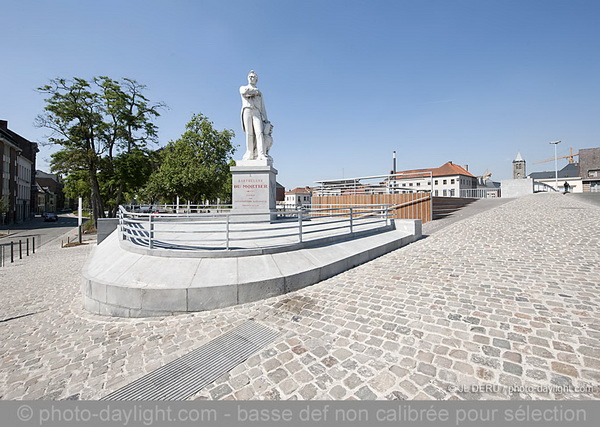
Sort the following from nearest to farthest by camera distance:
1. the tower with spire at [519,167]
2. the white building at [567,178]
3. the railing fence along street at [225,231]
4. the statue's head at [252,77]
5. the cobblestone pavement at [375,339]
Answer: the cobblestone pavement at [375,339]
the railing fence along street at [225,231]
the statue's head at [252,77]
the tower with spire at [519,167]
the white building at [567,178]

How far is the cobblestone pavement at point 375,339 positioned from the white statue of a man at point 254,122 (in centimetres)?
746

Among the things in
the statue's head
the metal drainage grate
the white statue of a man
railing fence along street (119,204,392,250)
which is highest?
the statue's head

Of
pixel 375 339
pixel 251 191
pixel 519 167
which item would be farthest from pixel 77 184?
pixel 519 167

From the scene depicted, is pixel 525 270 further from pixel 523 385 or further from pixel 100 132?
pixel 100 132

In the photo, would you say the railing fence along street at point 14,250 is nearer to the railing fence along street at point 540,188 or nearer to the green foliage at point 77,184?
the green foliage at point 77,184

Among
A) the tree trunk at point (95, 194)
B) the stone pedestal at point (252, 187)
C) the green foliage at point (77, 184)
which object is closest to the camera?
the stone pedestal at point (252, 187)

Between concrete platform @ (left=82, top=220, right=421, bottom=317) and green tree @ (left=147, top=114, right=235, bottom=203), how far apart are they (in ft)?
71.4

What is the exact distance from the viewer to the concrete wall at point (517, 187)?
91.4 feet

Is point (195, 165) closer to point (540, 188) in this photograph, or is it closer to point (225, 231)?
point (225, 231)

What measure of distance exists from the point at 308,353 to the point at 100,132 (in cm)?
3218

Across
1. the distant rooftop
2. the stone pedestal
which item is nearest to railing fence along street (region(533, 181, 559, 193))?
the stone pedestal

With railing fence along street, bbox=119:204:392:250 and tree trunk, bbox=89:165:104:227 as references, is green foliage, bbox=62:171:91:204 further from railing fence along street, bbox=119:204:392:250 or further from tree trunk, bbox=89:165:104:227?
railing fence along street, bbox=119:204:392:250

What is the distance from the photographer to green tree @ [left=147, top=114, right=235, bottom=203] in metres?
26.9

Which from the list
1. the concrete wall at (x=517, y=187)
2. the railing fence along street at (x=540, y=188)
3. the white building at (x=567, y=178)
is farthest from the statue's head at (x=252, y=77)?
the white building at (x=567, y=178)
